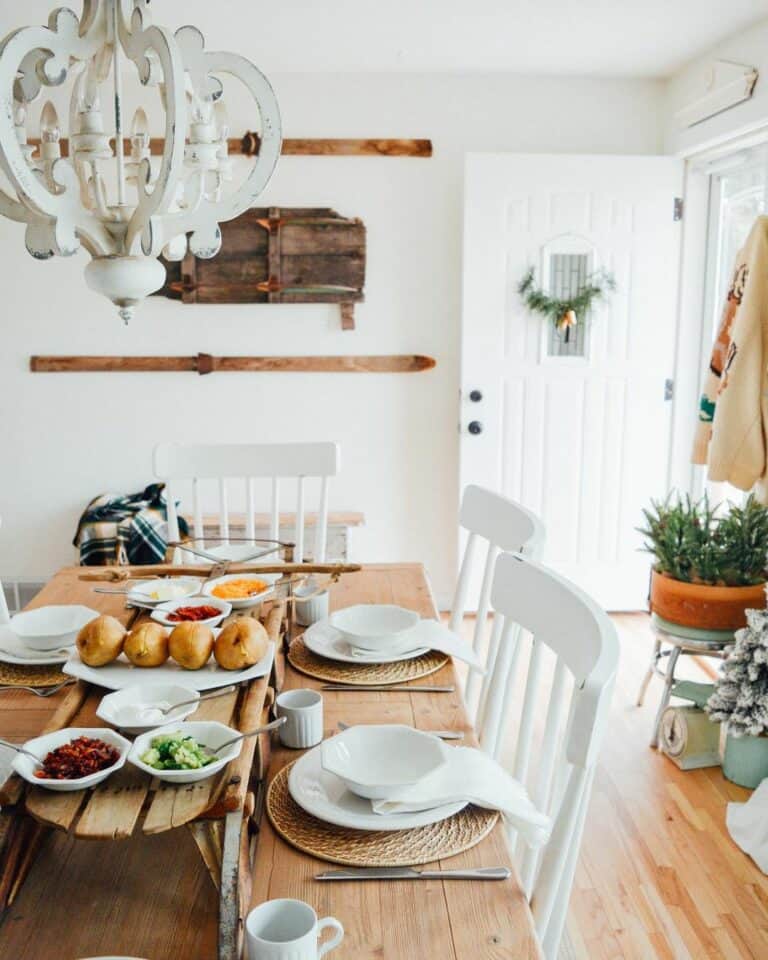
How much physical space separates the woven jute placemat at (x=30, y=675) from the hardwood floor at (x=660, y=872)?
121cm

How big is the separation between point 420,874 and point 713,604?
2033 millimetres

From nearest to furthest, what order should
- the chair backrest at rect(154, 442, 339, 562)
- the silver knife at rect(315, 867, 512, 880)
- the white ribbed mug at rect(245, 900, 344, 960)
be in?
the white ribbed mug at rect(245, 900, 344, 960), the silver knife at rect(315, 867, 512, 880), the chair backrest at rect(154, 442, 339, 562)

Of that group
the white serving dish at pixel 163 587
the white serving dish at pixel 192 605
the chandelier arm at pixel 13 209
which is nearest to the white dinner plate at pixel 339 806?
the white serving dish at pixel 192 605

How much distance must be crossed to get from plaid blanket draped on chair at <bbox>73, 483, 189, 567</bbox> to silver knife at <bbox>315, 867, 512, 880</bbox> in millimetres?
2809

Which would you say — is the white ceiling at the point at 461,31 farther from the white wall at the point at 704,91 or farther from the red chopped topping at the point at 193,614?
the red chopped topping at the point at 193,614

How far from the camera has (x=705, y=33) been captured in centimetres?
354

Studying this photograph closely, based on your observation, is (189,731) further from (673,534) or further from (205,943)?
(673,534)

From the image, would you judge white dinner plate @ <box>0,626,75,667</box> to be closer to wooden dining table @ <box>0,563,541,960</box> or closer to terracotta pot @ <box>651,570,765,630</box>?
wooden dining table @ <box>0,563,541,960</box>

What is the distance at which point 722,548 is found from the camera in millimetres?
3047

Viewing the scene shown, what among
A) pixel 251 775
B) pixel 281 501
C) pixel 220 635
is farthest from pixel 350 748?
pixel 281 501

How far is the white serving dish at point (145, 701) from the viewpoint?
140cm

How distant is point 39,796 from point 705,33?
3.50 meters

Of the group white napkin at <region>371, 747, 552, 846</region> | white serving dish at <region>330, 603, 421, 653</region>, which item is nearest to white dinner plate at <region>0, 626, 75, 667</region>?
white serving dish at <region>330, 603, 421, 653</region>

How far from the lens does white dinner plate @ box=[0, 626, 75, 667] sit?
70.6 inches
